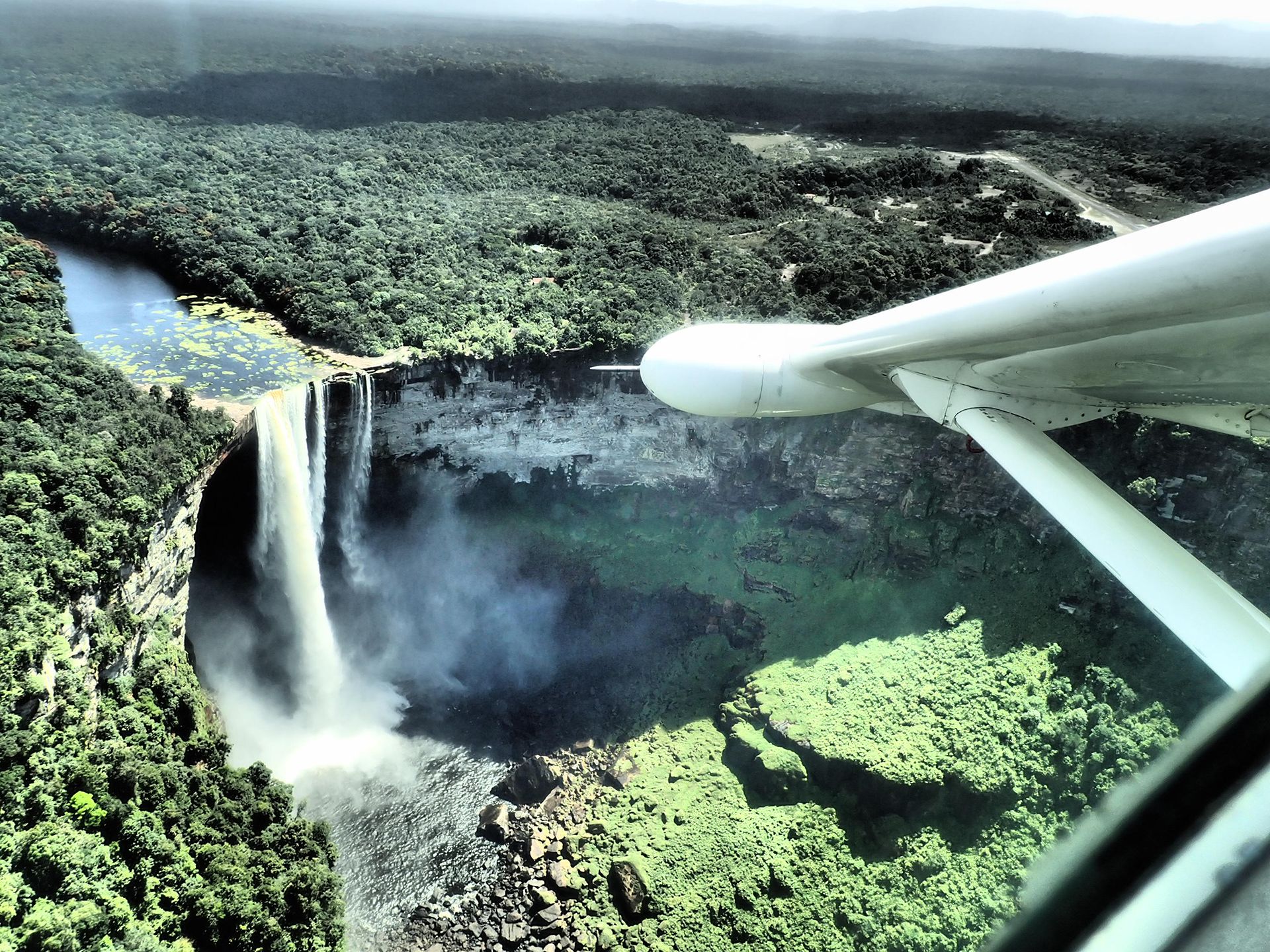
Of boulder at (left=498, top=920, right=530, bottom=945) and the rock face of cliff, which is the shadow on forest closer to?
the rock face of cliff

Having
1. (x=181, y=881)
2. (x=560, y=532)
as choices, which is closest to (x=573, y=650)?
(x=560, y=532)

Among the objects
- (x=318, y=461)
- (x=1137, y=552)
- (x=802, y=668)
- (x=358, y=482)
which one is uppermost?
(x=1137, y=552)

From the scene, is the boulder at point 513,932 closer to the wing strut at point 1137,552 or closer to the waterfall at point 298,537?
the waterfall at point 298,537

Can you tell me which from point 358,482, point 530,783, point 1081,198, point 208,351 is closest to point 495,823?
point 530,783

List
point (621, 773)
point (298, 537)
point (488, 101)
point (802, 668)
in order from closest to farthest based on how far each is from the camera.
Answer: point (621, 773) < point (802, 668) < point (298, 537) < point (488, 101)

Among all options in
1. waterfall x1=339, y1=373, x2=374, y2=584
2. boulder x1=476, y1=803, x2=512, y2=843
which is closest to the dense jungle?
boulder x1=476, y1=803, x2=512, y2=843

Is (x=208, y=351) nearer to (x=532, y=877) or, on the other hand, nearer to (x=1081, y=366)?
(x=532, y=877)

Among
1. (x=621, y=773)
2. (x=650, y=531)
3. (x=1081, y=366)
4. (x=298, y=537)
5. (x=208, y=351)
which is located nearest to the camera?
(x=1081, y=366)
